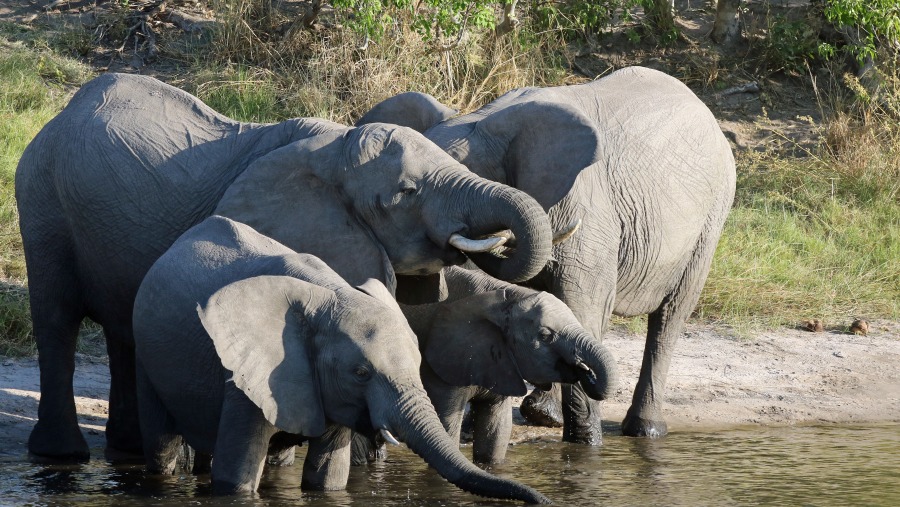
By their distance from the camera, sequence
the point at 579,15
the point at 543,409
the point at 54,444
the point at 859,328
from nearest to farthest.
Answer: the point at 54,444, the point at 543,409, the point at 859,328, the point at 579,15

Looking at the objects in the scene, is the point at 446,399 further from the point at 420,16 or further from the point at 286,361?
the point at 420,16

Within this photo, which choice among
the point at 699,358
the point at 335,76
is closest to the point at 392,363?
the point at 699,358

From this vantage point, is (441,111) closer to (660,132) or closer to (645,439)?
(660,132)

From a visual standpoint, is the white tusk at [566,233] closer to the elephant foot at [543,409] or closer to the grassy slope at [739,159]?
the elephant foot at [543,409]

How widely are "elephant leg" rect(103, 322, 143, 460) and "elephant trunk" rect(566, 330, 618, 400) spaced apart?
7.41ft

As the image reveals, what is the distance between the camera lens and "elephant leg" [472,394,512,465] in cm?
709

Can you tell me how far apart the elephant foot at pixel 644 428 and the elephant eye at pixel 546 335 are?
1.98 metres

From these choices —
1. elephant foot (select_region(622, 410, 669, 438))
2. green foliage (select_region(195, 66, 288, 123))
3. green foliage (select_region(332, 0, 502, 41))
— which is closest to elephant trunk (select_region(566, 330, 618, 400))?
elephant foot (select_region(622, 410, 669, 438))

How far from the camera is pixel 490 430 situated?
7117 mm

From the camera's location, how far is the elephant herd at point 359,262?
5.60 metres

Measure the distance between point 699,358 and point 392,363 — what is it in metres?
4.36

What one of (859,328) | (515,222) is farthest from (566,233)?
(859,328)

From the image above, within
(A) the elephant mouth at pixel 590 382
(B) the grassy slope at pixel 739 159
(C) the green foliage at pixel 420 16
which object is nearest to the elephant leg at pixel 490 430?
(A) the elephant mouth at pixel 590 382

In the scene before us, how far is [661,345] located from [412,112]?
197 centimetres
